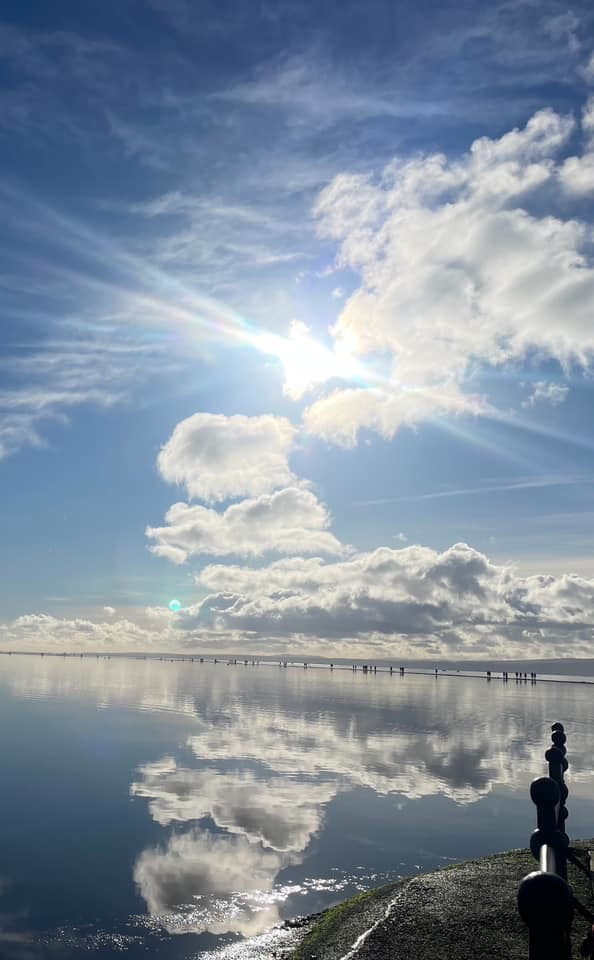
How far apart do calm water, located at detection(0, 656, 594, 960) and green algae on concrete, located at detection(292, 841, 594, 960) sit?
259cm

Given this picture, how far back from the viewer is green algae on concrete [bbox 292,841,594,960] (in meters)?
13.9

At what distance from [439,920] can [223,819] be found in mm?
16739

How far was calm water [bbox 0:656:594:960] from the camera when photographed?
19.4 meters

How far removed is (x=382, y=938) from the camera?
1464 cm

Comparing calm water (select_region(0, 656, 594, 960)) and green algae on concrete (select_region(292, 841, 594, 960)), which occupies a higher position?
green algae on concrete (select_region(292, 841, 594, 960))

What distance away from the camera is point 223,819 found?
30.0 meters

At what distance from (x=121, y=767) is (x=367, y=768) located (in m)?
15.8

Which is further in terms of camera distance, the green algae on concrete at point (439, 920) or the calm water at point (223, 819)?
the calm water at point (223, 819)

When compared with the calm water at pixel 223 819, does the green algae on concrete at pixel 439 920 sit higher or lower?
higher

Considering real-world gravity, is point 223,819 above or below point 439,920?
below

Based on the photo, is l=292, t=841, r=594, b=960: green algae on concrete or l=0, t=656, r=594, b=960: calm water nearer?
l=292, t=841, r=594, b=960: green algae on concrete

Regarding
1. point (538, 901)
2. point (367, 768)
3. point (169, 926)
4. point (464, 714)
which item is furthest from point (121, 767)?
point (464, 714)

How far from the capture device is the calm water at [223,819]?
19375 millimetres

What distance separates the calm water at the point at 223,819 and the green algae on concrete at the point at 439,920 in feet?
8.50
